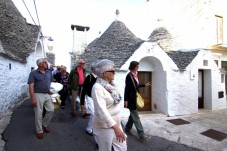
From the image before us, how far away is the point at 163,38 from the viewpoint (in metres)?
13.2

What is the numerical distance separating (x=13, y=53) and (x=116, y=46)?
17.0 ft

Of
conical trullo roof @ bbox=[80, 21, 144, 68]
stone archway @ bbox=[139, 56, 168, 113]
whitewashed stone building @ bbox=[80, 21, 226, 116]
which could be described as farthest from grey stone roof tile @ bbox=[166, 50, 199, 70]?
conical trullo roof @ bbox=[80, 21, 144, 68]

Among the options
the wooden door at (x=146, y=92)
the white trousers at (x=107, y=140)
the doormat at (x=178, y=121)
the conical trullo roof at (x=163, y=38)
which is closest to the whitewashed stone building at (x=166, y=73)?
the wooden door at (x=146, y=92)

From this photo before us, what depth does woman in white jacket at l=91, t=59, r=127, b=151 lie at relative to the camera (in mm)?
2486

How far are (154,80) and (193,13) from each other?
6.34 meters

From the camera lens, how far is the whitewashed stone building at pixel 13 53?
23.7 ft

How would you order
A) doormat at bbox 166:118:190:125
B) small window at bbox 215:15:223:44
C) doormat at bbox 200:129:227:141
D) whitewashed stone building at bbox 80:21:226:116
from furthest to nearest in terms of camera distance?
small window at bbox 215:15:223:44, whitewashed stone building at bbox 80:21:226:116, doormat at bbox 166:118:190:125, doormat at bbox 200:129:227:141

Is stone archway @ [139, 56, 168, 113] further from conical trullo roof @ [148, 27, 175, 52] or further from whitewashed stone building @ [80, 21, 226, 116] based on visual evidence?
conical trullo roof @ [148, 27, 175, 52]

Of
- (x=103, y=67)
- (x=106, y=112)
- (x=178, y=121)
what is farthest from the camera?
(x=178, y=121)

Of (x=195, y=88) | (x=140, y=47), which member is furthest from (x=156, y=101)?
(x=140, y=47)

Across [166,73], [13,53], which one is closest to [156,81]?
[166,73]

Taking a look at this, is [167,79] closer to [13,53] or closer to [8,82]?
[8,82]

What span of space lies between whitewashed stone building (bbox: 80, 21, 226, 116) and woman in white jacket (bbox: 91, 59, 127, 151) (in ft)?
19.3

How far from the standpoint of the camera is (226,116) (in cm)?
927
